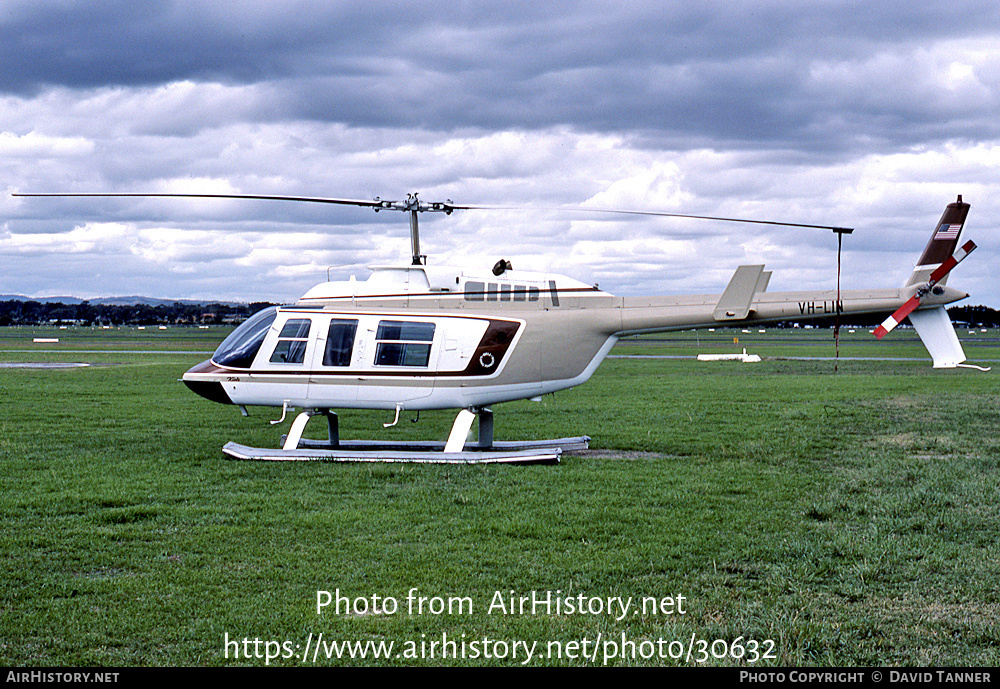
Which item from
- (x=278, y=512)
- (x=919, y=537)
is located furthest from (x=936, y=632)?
(x=278, y=512)

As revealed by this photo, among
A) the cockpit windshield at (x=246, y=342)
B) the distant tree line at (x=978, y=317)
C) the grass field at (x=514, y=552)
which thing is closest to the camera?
the grass field at (x=514, y=552)

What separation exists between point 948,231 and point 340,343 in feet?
33.8

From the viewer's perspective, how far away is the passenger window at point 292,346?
15367 millimetres

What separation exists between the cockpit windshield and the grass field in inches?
69.6

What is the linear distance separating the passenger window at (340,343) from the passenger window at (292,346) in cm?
41

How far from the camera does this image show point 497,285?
1548 cm

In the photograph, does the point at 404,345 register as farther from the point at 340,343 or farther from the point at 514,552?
the point at 514,552

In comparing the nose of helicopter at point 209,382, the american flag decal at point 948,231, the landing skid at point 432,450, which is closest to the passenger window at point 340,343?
the landing skid at point 432,450

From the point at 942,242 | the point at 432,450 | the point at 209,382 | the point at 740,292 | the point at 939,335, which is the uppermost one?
the point at 942,242

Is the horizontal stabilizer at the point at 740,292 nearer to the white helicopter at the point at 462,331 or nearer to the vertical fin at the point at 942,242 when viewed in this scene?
the white helicopter at the point at 462,331

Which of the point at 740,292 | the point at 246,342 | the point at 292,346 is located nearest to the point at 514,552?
the point at 740,292

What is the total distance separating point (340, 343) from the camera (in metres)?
15.3

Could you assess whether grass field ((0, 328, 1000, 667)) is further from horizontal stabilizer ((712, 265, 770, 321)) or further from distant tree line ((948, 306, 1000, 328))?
distant tree line ((948, 306, 1000, 328))

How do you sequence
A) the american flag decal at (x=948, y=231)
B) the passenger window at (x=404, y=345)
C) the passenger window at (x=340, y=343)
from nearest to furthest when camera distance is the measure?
1. the american flag decal at (x=948, y=231)
2. the passenger window at (x=404, y=345)
3. the passenger window at (x=340, y=343)
